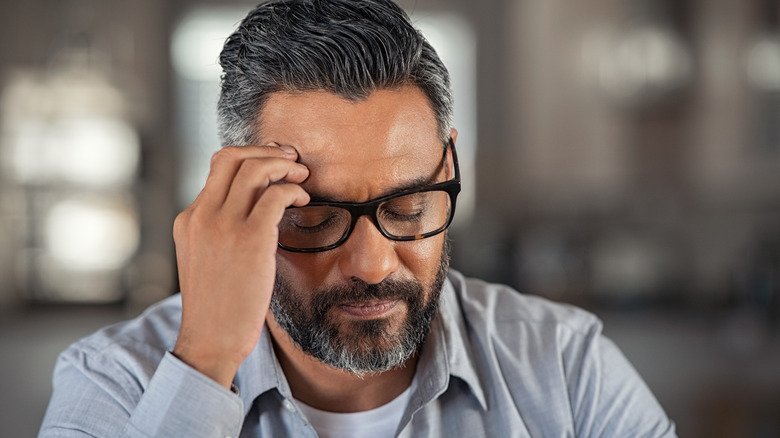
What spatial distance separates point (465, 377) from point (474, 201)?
174 inches

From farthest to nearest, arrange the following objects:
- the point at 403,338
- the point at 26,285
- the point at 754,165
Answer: the point at 754,165
the point at 26,285
the point at 403,338

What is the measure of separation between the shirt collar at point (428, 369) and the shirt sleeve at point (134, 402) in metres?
0.14

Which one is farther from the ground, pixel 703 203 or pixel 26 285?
pixel 703 203

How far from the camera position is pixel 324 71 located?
1.37 m

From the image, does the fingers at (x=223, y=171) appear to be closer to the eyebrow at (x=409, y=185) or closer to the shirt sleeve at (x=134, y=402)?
the eyebrow at (x=409, y=185)

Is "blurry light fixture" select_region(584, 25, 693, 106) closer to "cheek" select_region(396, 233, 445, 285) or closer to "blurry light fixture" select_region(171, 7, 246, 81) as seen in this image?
"blurry light fixture" select_region(171, 7, 246, 81)

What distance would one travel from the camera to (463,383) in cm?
150

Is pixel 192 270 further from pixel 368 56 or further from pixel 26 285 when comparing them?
pixel 26 285

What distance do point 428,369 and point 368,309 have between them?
190mm

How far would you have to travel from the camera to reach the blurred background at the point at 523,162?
14.7 ft

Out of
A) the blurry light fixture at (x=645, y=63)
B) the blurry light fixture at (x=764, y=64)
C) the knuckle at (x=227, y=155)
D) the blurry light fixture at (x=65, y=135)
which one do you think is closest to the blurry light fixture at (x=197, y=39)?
the blurry light fixture at (x=65, y=135)

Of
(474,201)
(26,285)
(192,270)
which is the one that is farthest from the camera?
(474,201)

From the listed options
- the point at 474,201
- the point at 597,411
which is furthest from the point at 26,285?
the point at 597,411

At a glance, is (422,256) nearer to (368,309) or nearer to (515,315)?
(368,309)
